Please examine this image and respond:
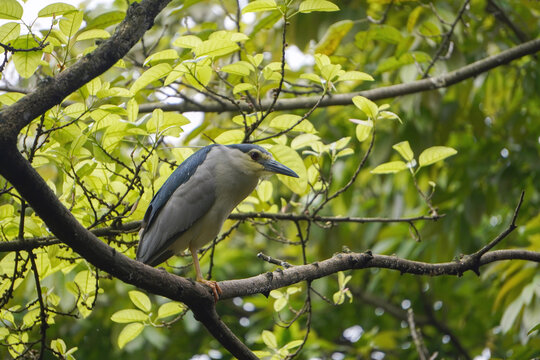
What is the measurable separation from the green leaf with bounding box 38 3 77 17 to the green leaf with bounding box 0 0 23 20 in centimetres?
9

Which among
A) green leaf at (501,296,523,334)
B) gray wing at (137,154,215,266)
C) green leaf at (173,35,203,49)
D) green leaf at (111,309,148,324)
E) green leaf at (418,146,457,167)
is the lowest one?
green leaf at (501,296,523,334)

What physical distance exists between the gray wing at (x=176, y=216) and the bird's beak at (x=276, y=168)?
1.12 feet

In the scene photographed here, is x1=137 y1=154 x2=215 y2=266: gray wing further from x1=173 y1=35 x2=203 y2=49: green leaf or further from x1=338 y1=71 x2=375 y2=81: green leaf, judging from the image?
x1=338 y1=71 x2=375 y2=81: green leaf

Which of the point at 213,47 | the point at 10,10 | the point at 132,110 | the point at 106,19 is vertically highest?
the point at 106,19

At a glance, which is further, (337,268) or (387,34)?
(387,34)

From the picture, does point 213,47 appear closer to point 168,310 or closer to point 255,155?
point 255,155

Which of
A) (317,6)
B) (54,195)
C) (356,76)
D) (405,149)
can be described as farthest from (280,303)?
(54,195)

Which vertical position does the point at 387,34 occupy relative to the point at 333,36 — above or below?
below

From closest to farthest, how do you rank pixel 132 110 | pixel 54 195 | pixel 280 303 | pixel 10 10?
pixel 54 195 → pixel 10 10 → pixel 132 110 → pixel 280 303

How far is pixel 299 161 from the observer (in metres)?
3.52

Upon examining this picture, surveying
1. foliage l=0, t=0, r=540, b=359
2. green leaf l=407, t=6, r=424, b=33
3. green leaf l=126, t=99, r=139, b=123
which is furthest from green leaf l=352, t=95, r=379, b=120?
green leaf l=407, t=6, r=424, b=33

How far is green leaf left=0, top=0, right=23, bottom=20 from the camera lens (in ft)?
8.61

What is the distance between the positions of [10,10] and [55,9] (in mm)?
193

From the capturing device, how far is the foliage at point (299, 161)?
3051 mm
